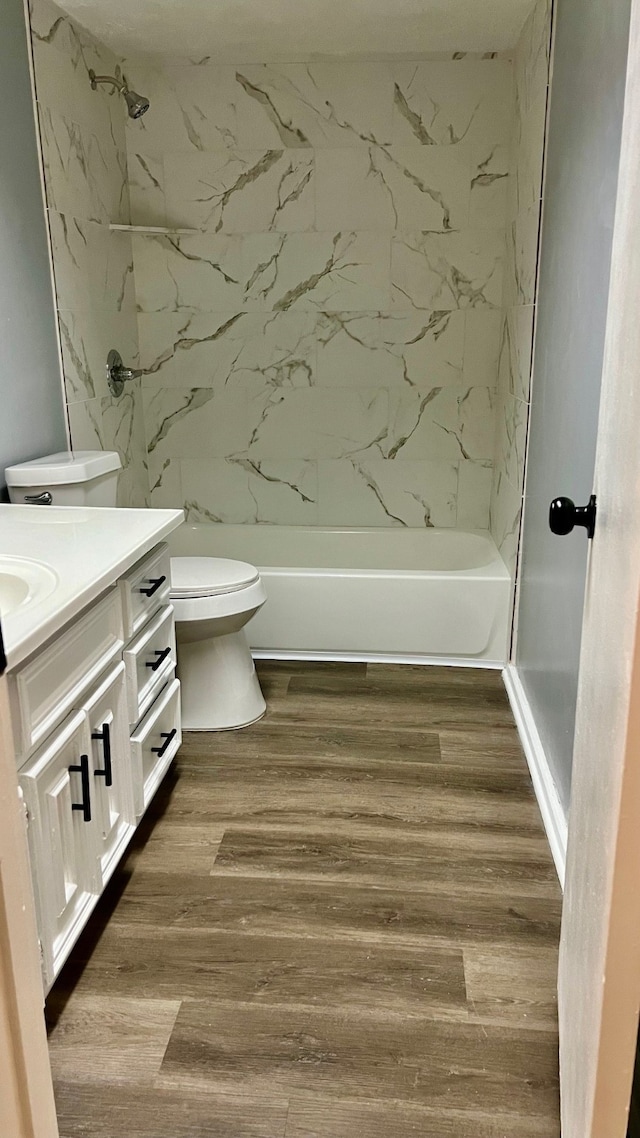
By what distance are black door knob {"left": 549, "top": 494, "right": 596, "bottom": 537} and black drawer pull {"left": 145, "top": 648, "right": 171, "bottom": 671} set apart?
1.12m

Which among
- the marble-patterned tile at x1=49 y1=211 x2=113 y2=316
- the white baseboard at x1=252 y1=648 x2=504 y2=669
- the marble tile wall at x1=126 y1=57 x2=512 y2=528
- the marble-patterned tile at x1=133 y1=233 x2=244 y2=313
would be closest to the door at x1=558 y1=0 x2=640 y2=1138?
the white baseboard at x1=252 y1=648 x2=504 y2=669

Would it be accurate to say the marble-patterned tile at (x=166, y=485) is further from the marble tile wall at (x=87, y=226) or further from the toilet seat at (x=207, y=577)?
the toilet seat at (x=207, y=577)

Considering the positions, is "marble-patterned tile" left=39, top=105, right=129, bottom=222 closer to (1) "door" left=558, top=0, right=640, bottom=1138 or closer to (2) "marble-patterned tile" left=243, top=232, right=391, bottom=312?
(2) "marble-patterned tile" left=243, top=232, right=391, bottom=312

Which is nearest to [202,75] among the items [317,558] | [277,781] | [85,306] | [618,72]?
[85,306]

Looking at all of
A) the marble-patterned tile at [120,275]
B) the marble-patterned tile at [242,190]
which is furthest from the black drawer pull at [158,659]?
the marble-patterned tile at [242,190]

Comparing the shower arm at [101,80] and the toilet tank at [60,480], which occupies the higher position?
the shower arm at [101,80]

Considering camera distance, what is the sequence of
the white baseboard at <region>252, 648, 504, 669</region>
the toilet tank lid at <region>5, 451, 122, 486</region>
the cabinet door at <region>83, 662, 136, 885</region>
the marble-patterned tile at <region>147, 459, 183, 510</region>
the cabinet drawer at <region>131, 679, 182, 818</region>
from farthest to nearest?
the marble-patterned tile at <region>147, 459, 183, 510</region> < the white baseboard at <region>252, 648, 504, 669</region> < the toilet tank lid at <region>5, 451, 122, 486</region> < the cabinet drawer at <region>131, 679, 182, 818</region> < the cabinet door at <region>83, 662, 136, 885</region>

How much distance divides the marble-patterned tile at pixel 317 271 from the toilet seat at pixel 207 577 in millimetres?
1350

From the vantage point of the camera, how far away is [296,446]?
373 cm

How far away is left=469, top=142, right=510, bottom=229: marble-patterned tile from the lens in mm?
3352

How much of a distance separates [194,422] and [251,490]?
39cm

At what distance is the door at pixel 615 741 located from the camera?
92 centimetres

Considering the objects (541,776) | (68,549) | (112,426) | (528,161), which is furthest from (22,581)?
(528,161)

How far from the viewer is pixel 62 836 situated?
1523mm
